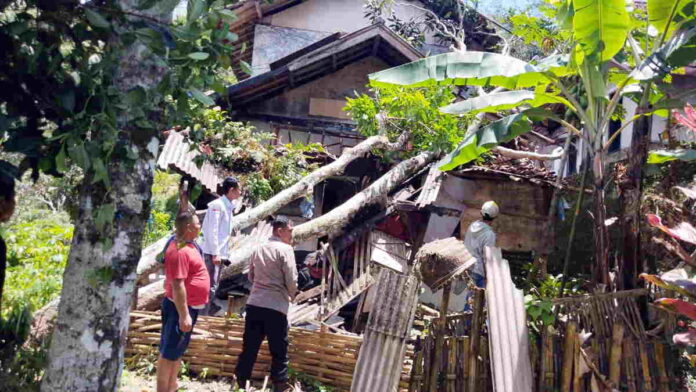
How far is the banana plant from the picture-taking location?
615cm

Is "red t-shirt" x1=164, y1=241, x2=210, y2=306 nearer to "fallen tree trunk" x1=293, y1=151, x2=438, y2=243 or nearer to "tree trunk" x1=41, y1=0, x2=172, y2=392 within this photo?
"tree trunk" x1=41, y1=0, x2=172, y2=392

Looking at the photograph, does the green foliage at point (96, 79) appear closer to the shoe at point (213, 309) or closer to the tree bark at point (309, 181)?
the shoe at point (213, 309)

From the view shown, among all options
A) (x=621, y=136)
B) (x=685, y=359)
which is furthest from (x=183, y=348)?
(x=621, y=136)

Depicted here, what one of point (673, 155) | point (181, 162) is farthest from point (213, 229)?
point (673, 155)

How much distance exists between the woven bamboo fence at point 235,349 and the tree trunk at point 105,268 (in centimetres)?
354

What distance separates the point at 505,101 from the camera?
697 cm

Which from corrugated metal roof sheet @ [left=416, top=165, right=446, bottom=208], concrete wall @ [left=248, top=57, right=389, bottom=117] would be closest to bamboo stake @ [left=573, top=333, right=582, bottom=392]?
corrugated metal roof sheet @ [left=416, top=165, right=446, bottom=208]

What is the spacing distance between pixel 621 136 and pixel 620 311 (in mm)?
9700

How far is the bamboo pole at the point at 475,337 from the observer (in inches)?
221

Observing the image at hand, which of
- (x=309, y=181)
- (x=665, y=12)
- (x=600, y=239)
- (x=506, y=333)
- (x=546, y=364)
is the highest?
(x=665, y=12)

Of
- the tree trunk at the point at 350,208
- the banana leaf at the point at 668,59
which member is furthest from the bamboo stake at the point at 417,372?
the tree trunk at the point at 350,208

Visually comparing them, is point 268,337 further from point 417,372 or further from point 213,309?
point 213,309

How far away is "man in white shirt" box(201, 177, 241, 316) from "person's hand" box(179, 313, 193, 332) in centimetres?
203

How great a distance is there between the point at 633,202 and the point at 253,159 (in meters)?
6.66
